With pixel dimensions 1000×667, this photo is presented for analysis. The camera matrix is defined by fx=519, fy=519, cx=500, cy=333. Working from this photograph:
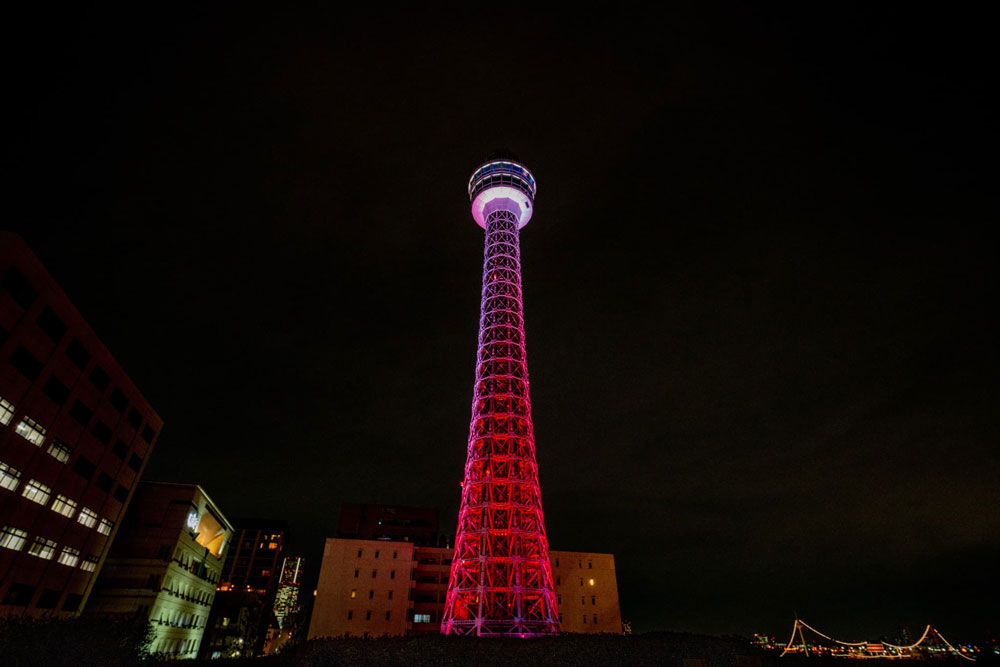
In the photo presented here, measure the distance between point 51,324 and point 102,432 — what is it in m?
12.4

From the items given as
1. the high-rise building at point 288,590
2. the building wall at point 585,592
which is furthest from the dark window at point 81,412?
the high-rise building at point 288,590

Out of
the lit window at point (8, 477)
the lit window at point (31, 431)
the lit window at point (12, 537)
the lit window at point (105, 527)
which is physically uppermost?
the lit window at point (31, 431)

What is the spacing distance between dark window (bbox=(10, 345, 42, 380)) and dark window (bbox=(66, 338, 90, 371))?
328 centimetres

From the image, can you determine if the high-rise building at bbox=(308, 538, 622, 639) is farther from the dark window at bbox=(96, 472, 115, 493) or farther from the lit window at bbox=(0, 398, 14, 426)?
the lit window at bbox=(0, 398, 14, 426)

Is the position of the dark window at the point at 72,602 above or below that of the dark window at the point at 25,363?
below

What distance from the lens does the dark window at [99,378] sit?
4169 centimetres

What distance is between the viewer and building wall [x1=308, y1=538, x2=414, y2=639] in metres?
50.8

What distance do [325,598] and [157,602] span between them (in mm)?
15816

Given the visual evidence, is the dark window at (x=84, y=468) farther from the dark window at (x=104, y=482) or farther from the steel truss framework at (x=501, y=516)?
the steel truss framework at (x=501, y=516)

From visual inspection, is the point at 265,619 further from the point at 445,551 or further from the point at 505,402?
the point at 505,402

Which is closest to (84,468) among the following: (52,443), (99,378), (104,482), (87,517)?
(104,482)

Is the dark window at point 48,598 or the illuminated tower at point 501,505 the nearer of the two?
A: the dark window at point 48,598

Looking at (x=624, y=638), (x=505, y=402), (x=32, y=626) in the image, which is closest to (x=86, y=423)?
(x=32, y=626)

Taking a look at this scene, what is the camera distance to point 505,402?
48.0 m
